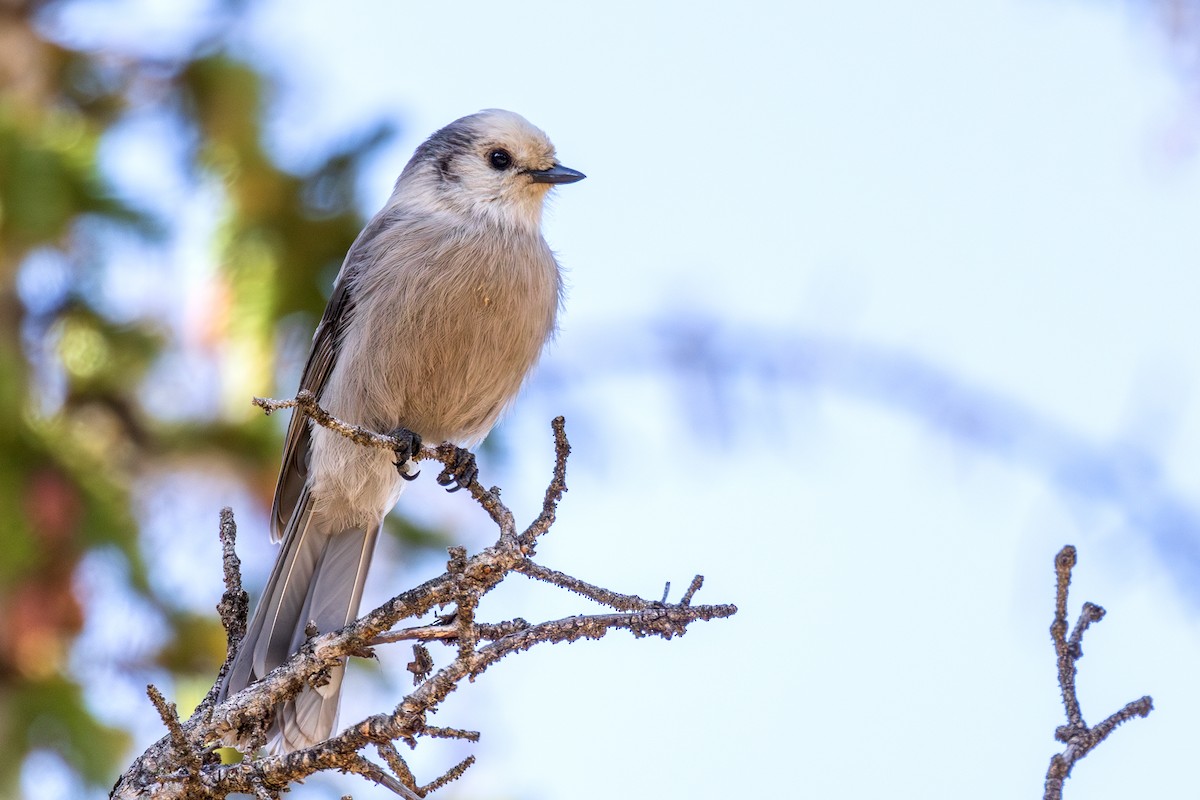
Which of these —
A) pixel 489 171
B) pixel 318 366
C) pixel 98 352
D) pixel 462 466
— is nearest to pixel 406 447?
pixel 462 466

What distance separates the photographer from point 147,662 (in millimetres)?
5031

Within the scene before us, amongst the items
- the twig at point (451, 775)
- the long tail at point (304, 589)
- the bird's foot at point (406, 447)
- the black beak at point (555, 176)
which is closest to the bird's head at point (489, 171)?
the black beak at point (555, 176)

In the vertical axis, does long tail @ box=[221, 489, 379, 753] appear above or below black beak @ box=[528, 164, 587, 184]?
below

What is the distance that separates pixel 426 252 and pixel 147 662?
2.02 m

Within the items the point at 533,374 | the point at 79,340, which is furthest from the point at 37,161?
the point at 533,374

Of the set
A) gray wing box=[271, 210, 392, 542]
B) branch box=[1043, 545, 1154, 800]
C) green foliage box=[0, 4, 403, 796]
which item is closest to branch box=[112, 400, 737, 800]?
branch box=[1043, 545, 1154, 800]

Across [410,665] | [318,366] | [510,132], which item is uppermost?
[510,132]

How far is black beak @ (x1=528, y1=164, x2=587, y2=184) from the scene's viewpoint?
15.1 feet

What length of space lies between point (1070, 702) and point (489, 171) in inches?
114

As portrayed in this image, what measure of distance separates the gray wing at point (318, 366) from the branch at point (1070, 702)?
2.67 meters

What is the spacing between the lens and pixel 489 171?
15.1ft

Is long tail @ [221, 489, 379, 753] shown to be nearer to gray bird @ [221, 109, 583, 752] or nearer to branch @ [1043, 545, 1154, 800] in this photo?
gray bird @ [221, 109, 583, 752]

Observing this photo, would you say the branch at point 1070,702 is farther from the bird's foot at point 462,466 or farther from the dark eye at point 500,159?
the dark eye at point 500,159

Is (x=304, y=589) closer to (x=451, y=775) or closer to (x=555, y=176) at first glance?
(x=555, y=176)
